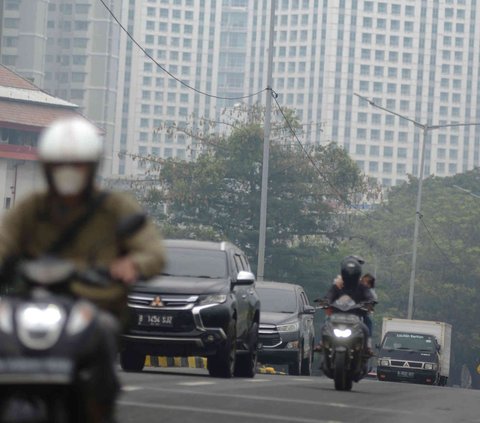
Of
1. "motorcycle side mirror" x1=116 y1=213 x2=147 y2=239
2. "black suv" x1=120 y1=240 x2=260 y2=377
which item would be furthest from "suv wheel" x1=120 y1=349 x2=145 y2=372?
"motorcycle side mirror" x1=116 y1=213 x2=147 y2=239

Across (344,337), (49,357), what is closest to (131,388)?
(344,337)

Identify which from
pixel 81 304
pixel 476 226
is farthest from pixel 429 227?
pixel 81 304

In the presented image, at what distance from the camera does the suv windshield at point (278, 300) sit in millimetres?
28797

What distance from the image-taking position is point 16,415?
491 cm

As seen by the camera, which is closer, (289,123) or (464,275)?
(289,123)

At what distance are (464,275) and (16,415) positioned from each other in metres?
107

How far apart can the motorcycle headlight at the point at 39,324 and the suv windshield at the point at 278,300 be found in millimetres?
23617

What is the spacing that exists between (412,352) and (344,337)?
3376 cm

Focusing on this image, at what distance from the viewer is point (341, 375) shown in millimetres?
18016

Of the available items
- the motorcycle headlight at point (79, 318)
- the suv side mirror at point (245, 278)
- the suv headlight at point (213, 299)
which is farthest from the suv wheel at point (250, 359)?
the motorcycle headlight at point (79, 318)

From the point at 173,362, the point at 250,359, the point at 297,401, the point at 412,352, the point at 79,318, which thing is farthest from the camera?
the point at 412,352

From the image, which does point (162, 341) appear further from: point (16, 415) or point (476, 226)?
point (476, 226)

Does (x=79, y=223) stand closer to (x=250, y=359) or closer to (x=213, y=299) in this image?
(x=213, y=299)

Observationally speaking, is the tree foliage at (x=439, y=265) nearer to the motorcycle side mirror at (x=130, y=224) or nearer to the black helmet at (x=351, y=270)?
the black helmet at (x=351, y=270)
